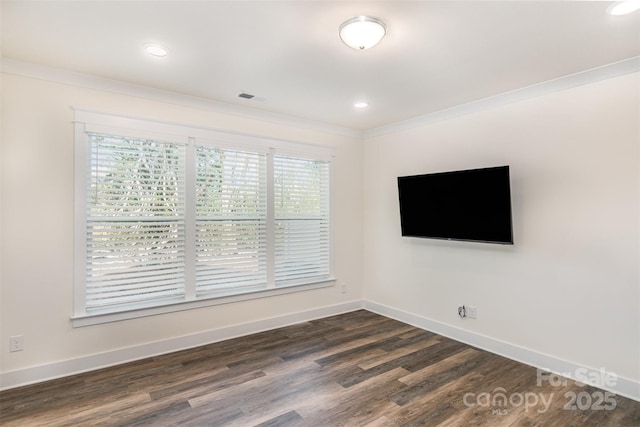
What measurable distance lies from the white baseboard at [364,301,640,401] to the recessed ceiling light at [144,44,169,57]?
3.89 m

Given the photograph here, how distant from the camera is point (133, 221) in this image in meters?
3.20

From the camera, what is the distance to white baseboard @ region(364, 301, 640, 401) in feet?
8.71

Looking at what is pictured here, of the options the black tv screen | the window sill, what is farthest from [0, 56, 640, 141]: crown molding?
the window sill

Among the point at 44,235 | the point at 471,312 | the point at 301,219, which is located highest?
the point at 301,219

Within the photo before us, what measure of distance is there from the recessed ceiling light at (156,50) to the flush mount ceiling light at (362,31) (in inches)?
52.8

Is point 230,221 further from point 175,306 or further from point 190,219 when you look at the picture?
point 175,306

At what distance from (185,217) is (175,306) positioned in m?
0.93

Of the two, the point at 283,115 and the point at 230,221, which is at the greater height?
the point at 283,115

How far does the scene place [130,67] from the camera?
2.82 metres

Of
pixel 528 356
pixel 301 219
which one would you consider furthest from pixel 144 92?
pixel 528 356

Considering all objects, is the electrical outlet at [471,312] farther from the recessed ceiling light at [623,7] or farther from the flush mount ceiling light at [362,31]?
the flush mount ceiling light at [362,31]

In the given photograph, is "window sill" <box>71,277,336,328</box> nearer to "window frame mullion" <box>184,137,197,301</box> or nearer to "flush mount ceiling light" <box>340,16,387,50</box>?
"window frame mullion" <box>184,137,197,301</box>

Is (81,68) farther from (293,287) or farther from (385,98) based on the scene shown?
(293,287)

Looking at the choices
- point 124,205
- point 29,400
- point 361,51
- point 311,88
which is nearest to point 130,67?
point 124,205
